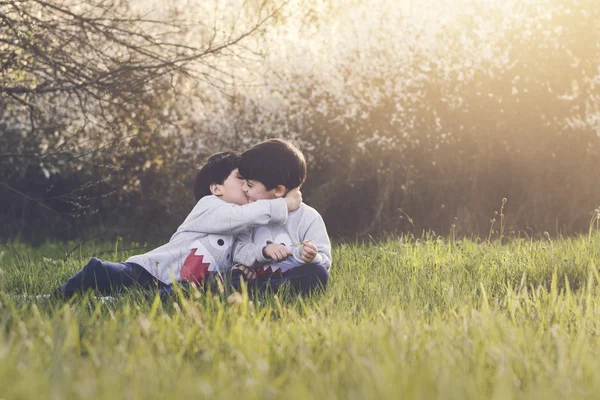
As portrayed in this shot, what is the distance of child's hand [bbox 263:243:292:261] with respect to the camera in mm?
3502

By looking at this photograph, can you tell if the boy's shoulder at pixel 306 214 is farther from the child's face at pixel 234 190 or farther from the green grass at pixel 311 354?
the green grass at pixel 311 354

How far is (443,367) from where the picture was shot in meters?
1.93

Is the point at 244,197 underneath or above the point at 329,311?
above

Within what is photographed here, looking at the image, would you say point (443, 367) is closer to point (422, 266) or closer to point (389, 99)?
point (422, 266)

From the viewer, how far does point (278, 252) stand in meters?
3.50

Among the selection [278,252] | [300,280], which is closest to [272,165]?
[278,252]

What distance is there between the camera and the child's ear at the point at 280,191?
383 cm

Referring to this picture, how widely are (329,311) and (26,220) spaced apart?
7926 millimetres

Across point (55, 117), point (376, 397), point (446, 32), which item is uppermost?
point (446, 32)

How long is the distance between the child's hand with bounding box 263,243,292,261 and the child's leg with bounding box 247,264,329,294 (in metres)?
0.13

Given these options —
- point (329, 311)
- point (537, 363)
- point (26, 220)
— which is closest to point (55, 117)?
point (26, 220)

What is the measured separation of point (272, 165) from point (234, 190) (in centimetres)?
30

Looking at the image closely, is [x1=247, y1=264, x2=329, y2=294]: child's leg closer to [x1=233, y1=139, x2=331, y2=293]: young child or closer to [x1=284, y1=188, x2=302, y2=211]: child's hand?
[x1=233, y1=139, x2=331, y2=293]: young child

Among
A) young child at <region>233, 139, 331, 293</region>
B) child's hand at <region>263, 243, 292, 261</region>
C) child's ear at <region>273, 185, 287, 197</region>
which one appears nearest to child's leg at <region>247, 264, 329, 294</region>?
young child at <region>233, 139, 331, 293</region>
